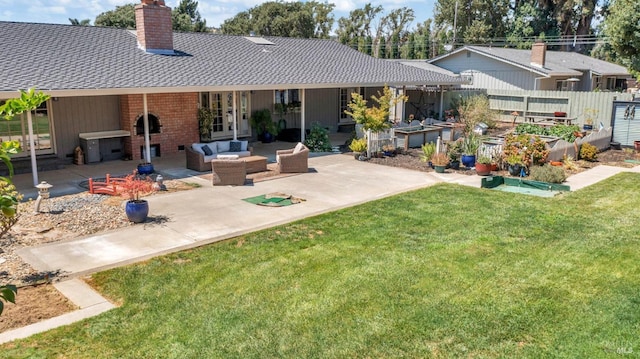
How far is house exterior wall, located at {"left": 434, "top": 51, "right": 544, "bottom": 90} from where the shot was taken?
1225 inches

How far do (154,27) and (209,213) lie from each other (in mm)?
9857

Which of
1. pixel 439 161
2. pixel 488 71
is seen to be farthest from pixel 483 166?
pixel 488 71

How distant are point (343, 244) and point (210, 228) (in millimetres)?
2591

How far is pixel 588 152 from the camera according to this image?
1681cm

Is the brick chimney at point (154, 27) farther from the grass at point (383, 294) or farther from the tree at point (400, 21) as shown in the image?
the tree at point (400, 21)

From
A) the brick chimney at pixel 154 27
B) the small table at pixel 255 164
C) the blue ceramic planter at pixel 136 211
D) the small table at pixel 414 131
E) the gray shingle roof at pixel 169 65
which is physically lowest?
the blue ceramic planter at pixel 136 211

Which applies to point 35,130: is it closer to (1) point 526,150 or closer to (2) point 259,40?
(2) point 259,40

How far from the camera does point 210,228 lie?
9.63 m

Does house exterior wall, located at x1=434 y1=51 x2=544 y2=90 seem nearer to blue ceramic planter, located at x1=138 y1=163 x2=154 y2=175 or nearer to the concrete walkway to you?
the concrete walkway

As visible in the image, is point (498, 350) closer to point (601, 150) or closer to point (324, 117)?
point (601, 150)

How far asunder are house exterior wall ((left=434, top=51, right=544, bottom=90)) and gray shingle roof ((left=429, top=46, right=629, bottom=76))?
1.50 ft

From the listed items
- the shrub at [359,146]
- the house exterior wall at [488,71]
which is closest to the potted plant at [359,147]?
the shrub at [359,146]

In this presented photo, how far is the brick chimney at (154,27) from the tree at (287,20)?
47.8 m

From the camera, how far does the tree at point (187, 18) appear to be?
57406 millimetres
